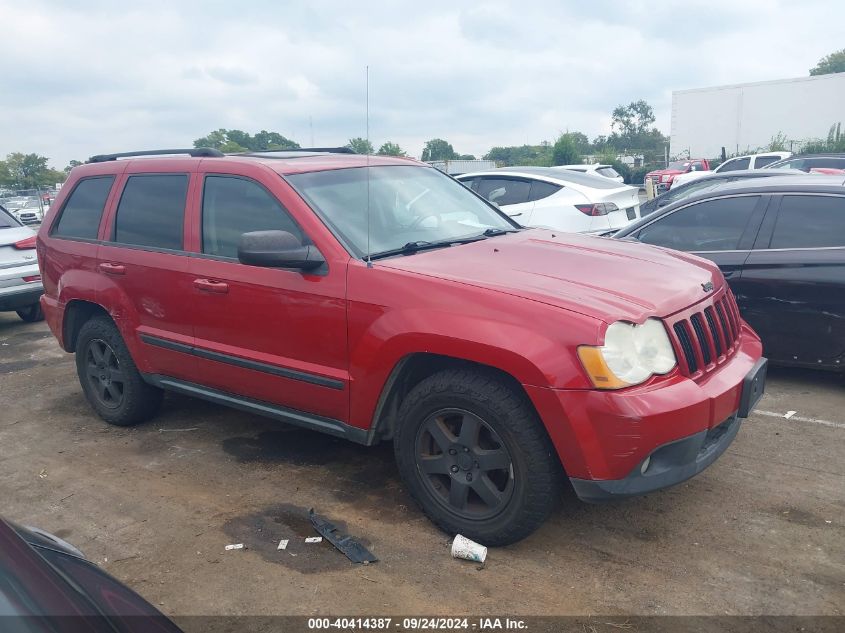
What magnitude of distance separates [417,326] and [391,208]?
111cm

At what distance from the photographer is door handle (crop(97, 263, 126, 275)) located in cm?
474

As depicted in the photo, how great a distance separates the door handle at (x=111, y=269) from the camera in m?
4.74

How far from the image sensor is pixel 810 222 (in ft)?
17.6

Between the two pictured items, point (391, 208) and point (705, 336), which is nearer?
point (705, 336)

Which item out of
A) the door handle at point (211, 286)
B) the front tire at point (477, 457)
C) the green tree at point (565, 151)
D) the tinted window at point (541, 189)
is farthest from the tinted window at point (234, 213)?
the green tree at point (565, 151)

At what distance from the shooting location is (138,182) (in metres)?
4.82

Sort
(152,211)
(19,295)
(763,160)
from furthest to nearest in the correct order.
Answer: (763,160) < (19,295) < (152,211)

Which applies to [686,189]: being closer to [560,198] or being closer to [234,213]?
[560,198]

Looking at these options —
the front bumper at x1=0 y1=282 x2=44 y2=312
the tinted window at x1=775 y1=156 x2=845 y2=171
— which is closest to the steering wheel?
the front bumper at x1=0 y1=282 x2=44 y2=312

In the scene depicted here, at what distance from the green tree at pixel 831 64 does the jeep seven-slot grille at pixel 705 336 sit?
87.5 m

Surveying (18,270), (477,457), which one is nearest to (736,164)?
(18,270)

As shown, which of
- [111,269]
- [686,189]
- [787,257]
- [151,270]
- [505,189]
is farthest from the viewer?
[505,189]

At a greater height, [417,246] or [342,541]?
[417,246]

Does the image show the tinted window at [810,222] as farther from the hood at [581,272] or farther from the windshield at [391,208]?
the windshield at [391,208]
